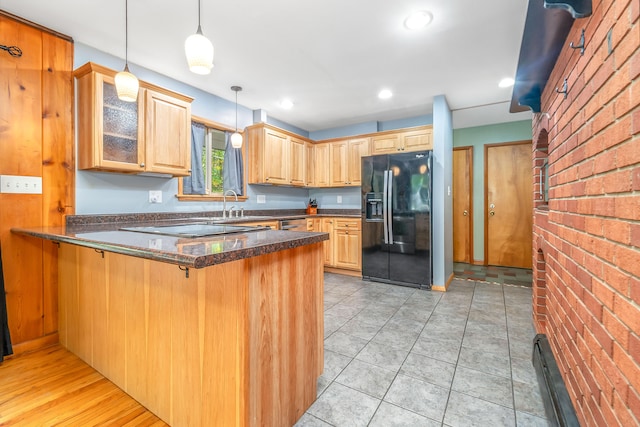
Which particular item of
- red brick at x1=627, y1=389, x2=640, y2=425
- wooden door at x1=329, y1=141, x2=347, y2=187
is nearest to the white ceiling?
wooden door at x1=329, y1=141, x2=347, y2=187

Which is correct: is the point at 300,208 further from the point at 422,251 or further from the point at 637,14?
the point at 637,14

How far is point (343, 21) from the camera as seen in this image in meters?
2.24

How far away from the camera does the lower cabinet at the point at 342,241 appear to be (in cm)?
439

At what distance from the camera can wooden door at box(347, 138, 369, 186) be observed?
15.2ft

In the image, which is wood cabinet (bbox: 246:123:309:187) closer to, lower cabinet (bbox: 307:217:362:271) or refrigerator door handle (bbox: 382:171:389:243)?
lower cabinet (bbox: 307:217:362:271)

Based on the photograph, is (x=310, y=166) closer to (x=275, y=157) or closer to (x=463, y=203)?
(x=275, y=157)

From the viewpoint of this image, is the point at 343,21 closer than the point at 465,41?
Yes

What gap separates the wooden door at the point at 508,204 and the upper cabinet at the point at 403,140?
1.74 meters

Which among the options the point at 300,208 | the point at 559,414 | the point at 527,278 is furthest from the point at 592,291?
the point at 300,208

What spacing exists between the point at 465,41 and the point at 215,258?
2.77 m

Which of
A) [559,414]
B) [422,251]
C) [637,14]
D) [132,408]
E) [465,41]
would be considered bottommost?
[132,408]

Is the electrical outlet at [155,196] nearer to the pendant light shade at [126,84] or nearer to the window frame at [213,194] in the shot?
the window frame at [213,194]

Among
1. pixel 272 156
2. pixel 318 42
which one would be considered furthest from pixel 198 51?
pixel 272 156

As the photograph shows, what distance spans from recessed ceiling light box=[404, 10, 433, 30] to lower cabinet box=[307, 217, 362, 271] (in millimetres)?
2619
